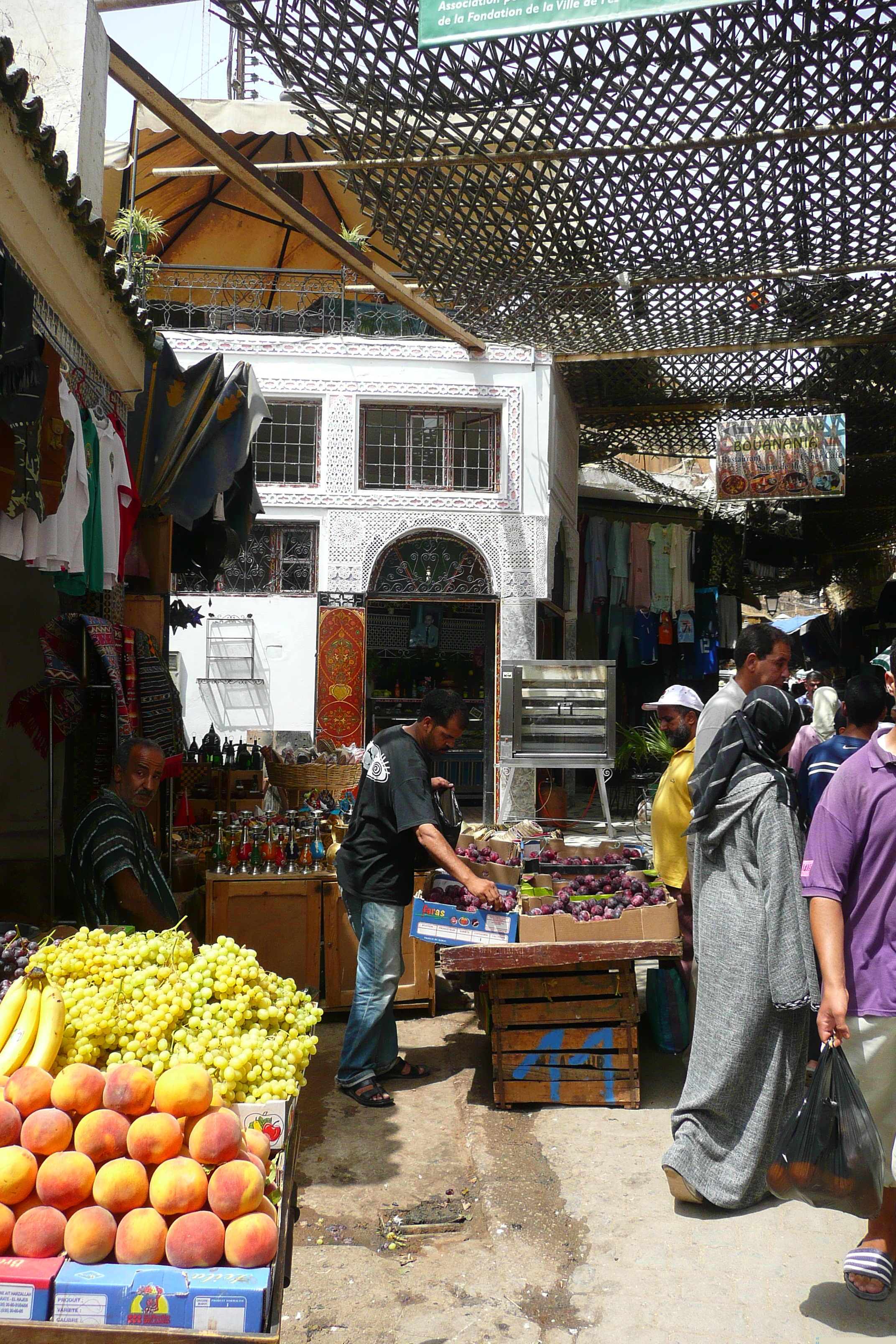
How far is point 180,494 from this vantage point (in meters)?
6.15

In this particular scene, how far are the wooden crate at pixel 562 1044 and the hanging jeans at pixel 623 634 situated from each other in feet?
36.5

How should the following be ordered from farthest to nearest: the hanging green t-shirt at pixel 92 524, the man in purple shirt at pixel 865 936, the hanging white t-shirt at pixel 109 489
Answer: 1. the hanging white t-shirt at pixel 109 489
2. the hanging green t-shirt at pixel 92 524
3. the man in purple shirt at pixel 865 936

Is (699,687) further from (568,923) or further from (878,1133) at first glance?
(878,1133)

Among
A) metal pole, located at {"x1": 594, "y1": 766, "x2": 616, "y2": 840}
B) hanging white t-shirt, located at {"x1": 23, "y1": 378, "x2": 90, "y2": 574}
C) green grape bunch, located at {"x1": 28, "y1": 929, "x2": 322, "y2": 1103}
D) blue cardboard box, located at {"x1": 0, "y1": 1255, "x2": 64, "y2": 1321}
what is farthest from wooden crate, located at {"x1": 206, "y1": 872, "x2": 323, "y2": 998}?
metal pole, located at {"x1": 594, "y1": 766, "x2": 616, "y2": 840}

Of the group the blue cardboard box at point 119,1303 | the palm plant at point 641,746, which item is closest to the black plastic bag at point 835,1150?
the blue cardboard box at point 119,1303

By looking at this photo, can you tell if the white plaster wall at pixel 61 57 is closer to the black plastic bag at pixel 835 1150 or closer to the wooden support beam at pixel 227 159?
the wooden support beam at pixel 227 159

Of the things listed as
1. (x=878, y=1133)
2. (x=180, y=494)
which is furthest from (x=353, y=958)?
(x=878, y=1133)

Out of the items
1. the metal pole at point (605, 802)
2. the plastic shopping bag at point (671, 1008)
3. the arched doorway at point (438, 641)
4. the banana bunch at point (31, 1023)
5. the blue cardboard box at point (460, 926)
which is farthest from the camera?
the arched doorway at point (438, 641)

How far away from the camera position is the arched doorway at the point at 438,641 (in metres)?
13.3

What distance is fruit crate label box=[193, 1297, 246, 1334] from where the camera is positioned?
1733 millimetres

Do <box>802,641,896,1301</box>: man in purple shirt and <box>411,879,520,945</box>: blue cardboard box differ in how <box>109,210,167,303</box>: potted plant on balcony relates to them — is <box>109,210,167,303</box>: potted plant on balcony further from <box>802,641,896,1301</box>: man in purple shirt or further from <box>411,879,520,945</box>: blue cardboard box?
<box>802,641,896,1301</box>: man in purple shirt

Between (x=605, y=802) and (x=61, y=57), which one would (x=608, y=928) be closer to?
(x=61, y=57)

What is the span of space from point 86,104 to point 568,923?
4.12m

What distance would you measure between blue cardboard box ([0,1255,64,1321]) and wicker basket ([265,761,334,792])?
6.51 metres
